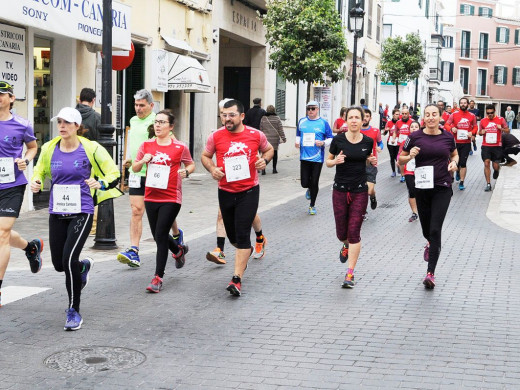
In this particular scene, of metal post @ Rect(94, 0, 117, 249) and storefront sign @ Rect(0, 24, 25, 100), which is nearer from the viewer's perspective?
metal post @ Rect(94, 0, 117, 249)

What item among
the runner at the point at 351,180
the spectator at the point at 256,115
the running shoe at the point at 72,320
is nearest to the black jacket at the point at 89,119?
the runner at the point at 351,180

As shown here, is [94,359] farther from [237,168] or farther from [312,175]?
[312,175]

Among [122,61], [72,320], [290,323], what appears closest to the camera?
[72,320]

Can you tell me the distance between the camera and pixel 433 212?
8836mm

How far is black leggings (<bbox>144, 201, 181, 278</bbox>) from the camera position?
26.7 feet

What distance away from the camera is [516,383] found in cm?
544

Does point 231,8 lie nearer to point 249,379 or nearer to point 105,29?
point 105,29

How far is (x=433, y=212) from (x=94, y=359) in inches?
170

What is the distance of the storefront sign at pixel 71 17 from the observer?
12.0 m

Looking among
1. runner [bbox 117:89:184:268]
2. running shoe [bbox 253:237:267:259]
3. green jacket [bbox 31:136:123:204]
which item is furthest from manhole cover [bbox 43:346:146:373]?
running shoe [bbox 253:237:267:259]

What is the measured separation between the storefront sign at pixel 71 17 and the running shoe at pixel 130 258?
4325 mm

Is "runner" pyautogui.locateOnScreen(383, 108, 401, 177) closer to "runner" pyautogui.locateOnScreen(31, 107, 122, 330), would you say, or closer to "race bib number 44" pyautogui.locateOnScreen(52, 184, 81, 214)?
"runner" pyautogui.locateOnScreen(31, 107, 122, 330)

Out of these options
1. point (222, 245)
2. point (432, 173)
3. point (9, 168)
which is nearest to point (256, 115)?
point (222, 245)

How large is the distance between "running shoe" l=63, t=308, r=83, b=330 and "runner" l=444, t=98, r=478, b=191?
1340 cm
